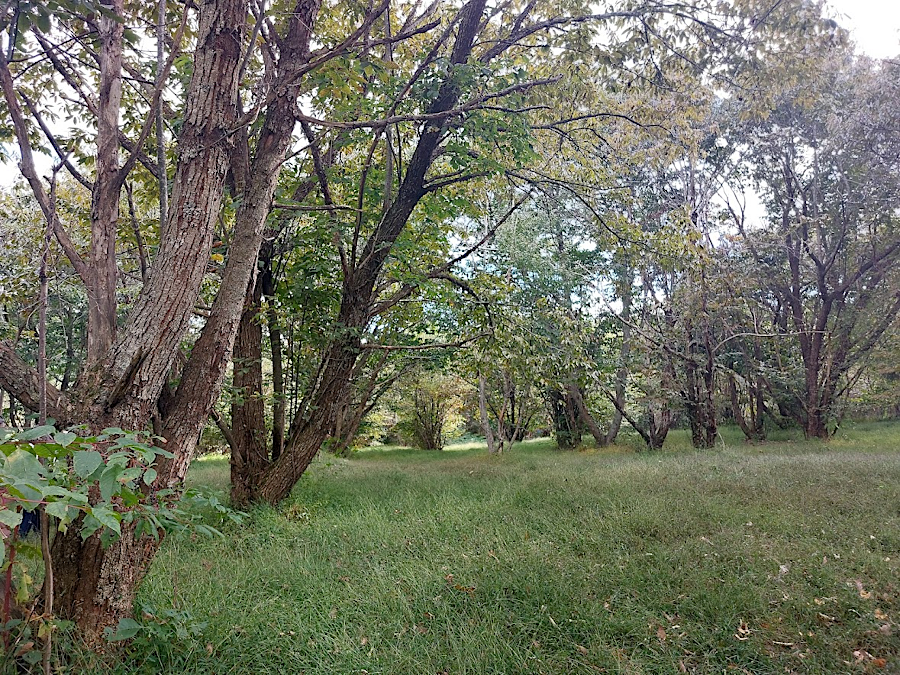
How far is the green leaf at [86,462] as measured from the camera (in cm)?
131

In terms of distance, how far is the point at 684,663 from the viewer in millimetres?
2766

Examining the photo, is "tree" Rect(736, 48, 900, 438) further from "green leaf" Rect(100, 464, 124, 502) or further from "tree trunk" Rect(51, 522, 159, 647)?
"green leaf" Rect(100, 464, 124, 502)

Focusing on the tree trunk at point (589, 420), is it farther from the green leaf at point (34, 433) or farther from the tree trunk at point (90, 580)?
the green leaf at point (34, 433)

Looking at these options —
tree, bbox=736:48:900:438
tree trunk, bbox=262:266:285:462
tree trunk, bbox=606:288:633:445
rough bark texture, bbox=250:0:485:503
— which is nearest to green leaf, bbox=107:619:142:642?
rough bark texture, bbox=250:0:485:503

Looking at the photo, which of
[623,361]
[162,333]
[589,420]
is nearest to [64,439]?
[162,333]

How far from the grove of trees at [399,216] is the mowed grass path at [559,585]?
107 centimetres

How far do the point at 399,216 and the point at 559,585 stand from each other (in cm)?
401

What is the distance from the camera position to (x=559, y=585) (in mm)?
3527

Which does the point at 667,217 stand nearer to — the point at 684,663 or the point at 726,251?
the point at 684,663

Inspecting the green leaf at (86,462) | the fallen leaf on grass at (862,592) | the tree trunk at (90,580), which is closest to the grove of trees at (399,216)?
the tree trunk at (90,580)

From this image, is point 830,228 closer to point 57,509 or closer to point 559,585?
point 559,585

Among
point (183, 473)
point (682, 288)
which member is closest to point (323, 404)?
point (183, 473)

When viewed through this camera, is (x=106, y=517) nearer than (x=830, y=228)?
Yes

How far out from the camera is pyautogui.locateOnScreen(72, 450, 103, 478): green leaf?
1312 mm
